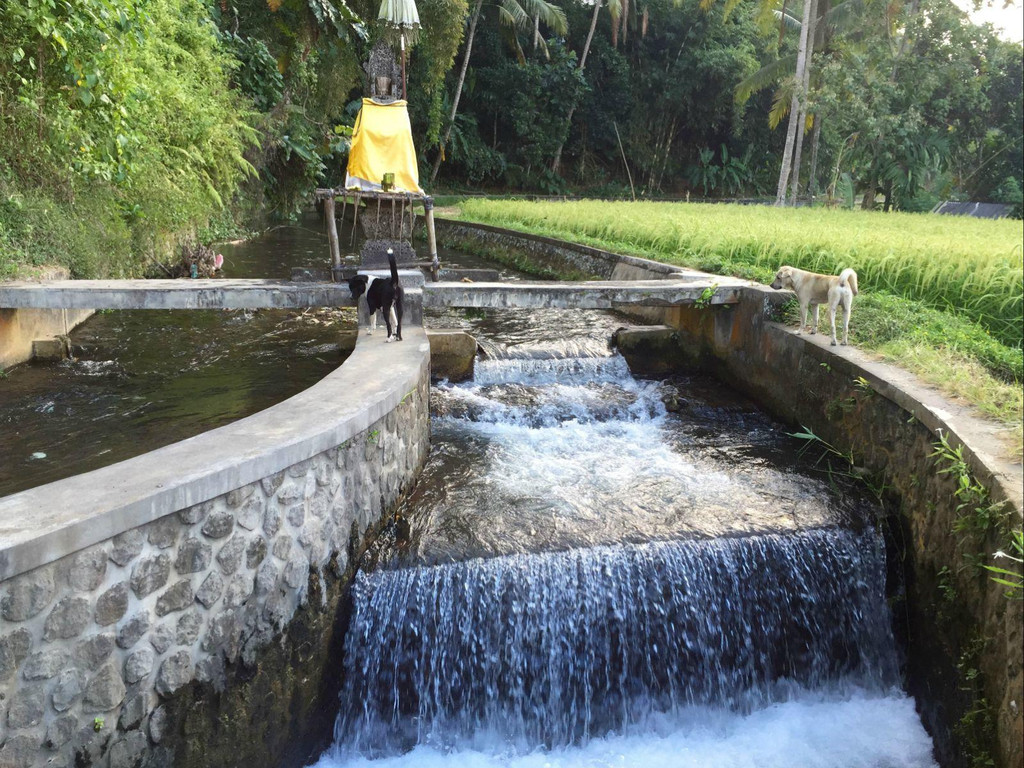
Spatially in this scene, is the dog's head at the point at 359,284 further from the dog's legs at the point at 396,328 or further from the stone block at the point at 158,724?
the stone block at the point at 158,724

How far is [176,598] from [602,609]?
266 cm

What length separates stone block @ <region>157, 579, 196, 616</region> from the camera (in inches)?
143

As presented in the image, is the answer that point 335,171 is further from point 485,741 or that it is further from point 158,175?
point 485,741

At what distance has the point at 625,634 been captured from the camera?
513 cm

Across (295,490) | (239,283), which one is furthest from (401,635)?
(239,283)

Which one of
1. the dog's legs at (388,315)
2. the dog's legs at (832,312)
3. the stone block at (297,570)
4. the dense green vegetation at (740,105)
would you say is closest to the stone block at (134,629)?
the stone block at (297,570)

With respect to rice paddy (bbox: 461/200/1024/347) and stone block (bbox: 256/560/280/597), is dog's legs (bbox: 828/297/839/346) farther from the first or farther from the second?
stone block (bbox: 256/560/280/597)

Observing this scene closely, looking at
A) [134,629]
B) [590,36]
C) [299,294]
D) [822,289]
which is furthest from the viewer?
[590,36]

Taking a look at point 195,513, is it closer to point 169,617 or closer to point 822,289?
point 169,617

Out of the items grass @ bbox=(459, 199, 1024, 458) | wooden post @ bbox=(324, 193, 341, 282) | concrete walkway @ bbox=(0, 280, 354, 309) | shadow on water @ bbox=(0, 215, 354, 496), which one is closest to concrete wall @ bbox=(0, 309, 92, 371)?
shadow on water @ bbox=(0, 215, 354, 496)

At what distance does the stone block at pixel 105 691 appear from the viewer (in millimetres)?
3355

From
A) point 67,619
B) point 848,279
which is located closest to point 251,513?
point 67,619

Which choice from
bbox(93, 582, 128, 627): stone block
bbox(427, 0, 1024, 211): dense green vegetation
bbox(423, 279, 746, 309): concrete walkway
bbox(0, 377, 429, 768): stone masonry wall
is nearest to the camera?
bbox(0, 377, 429, 768): stone masonry wall

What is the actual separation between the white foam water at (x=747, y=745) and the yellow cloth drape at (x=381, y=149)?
292 inches
